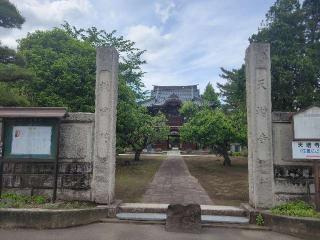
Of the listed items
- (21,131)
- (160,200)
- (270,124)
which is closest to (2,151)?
(21,131)

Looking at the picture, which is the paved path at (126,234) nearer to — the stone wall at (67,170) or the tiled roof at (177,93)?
the stone wall at (67,170)

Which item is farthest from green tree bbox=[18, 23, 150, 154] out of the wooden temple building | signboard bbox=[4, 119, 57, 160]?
the wooden temple building

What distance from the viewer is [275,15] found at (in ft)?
58.8

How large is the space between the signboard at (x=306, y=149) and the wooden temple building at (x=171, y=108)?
123 feet

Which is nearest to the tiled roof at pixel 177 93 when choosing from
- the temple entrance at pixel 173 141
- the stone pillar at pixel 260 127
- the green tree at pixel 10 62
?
the temple entrance at pixel 173 141

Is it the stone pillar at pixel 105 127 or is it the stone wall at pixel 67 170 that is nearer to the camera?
the stone pillar at pixel 105 127

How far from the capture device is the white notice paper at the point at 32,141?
665 cm

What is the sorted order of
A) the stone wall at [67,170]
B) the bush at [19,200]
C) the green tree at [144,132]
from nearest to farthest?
the bush at [19,200]
the stone wall at [67,170]
the green tree at [144,132]

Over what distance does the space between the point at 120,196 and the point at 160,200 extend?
121cm

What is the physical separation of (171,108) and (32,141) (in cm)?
4211

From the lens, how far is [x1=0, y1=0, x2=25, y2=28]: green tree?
328 inches

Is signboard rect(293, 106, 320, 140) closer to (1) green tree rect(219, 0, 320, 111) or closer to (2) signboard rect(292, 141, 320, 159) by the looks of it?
(2) signboard rect(292, 141, 320, 159)

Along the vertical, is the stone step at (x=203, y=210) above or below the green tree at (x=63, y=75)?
below

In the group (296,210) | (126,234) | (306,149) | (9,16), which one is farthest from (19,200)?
(306,149)
